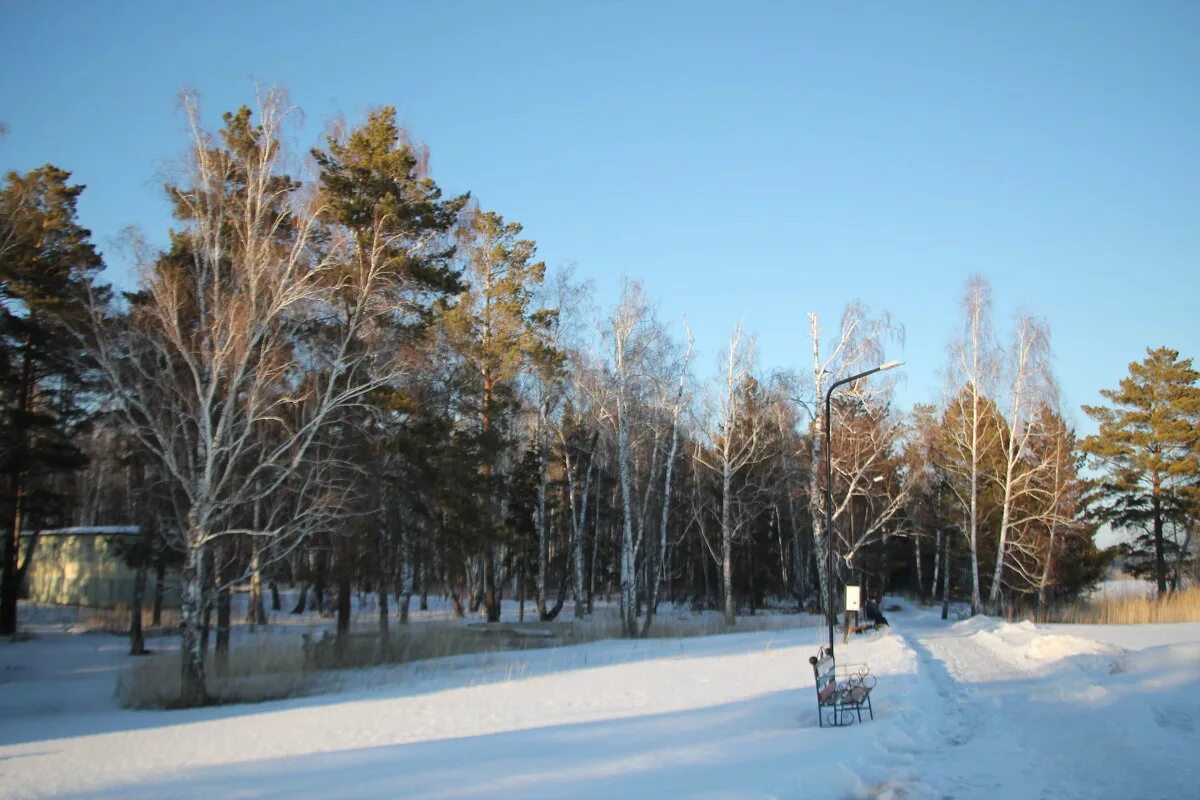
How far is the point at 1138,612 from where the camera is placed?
112 feet

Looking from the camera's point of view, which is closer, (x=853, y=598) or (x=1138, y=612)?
(x=853, y=598)

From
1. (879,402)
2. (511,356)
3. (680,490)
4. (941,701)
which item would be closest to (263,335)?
(511,356)

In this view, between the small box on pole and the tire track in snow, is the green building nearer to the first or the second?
the small box on pole

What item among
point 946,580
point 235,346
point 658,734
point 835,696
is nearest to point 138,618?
point 235,346

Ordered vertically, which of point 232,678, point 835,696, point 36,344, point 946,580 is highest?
point 36,344

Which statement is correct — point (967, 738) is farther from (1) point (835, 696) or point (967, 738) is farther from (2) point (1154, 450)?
(2) point (1154, 450)

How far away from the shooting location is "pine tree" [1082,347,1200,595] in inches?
1693

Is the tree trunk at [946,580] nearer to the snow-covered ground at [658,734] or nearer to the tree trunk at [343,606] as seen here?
the snow-covered ground at [658,734]

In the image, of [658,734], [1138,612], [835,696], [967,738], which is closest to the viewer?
[967,738]

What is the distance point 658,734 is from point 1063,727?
5924 millimetres

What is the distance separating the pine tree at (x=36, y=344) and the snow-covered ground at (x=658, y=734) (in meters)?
7.86

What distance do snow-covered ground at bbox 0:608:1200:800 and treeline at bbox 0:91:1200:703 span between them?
171 inches

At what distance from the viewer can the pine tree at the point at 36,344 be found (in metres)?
24.2

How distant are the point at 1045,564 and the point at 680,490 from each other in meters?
20.1
